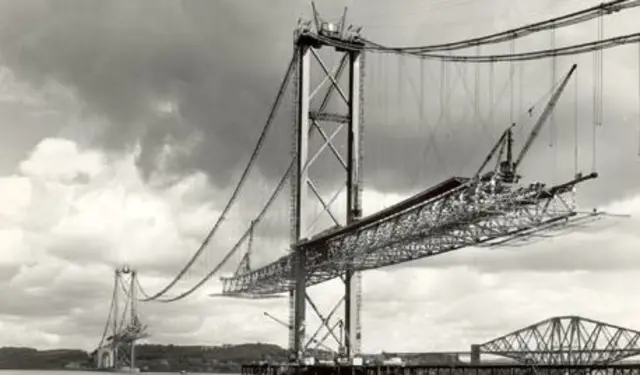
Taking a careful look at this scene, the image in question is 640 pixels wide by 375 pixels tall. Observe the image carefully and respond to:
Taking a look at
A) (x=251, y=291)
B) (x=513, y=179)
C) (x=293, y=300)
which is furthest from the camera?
(x=251, y=291)

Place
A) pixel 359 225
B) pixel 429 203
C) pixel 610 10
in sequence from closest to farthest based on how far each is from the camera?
pixel 610 10 → pixel 429 203 → pixel 359 225

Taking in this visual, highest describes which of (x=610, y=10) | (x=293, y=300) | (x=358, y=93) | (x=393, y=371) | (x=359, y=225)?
(x=358, y=93)

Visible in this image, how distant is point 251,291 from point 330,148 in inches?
732

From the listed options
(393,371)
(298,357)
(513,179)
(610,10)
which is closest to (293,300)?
(298,357)

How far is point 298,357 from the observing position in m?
58.7

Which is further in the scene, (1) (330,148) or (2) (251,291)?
(2) (251,291)

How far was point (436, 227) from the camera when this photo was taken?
4516cm

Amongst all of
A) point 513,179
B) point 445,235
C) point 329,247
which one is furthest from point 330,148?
point 513,179

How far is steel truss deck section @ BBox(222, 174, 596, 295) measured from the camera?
3962 cm

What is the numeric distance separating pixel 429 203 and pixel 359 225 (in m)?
7.37

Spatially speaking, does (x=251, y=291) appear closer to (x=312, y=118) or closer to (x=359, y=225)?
(x=312, y=118)

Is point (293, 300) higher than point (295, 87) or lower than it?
lower

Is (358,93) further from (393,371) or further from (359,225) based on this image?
(393,371)

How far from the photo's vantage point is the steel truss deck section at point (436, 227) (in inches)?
1560
